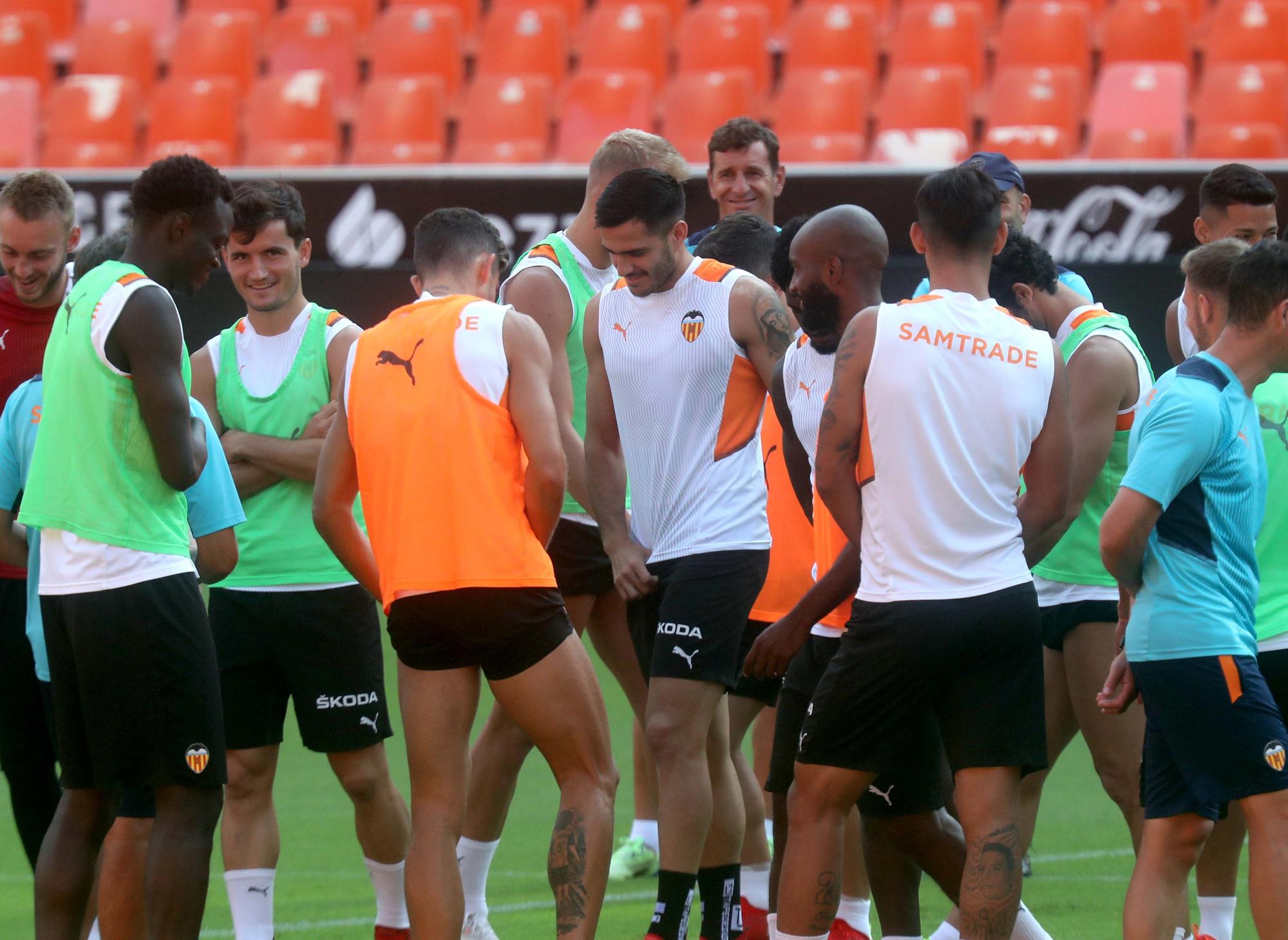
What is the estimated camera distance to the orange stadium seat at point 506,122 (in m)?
12.6

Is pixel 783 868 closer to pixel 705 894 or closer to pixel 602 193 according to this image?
pixel 705 894

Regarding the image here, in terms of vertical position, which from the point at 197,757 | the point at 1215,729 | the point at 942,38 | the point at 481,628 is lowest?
the point at 197,757

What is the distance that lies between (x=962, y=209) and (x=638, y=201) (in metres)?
1.17

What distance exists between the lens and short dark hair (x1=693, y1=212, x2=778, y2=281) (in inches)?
224

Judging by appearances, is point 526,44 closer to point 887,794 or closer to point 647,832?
point 647,832

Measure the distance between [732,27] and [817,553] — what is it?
9652mm

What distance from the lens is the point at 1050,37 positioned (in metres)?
12.9

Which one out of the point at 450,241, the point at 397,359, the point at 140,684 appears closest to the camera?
the point at 140,684

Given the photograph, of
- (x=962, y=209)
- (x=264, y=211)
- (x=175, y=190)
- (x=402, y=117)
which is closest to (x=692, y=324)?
(x=962, y=209)

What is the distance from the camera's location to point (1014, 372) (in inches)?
156

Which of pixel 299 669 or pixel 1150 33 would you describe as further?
pixel 1150 33

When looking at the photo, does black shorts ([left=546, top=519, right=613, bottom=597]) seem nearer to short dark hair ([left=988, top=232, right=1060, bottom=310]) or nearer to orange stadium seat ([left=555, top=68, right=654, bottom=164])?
short dark hair ([left=988, top=232, right=1060, bottom=310])

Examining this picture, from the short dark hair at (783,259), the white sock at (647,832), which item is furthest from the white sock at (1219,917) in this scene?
the white sock at (647,832)

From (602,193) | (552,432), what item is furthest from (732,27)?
(552,432)
